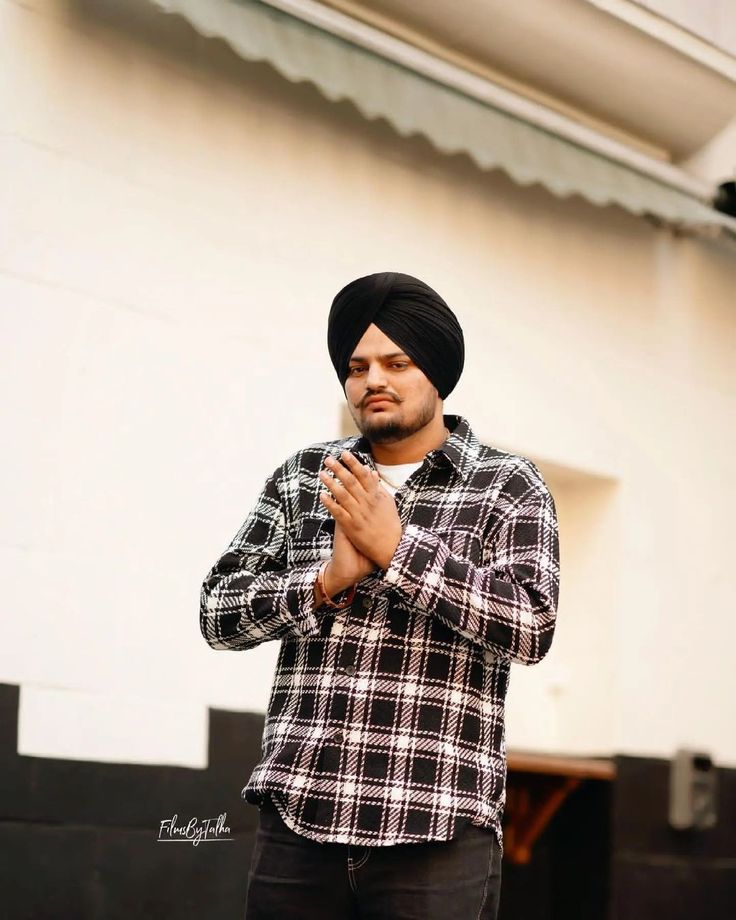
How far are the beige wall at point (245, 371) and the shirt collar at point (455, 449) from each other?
1733 mm

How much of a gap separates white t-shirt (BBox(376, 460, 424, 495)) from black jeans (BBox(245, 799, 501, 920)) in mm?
598

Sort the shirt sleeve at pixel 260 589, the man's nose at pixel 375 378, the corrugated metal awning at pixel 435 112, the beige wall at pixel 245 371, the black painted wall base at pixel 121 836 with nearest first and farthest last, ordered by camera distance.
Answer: the shirt sleeve at pixel 260 589, the man's nose at pixel 375 378, the black painted wall base at pixel 121 836, the beige wall at pixel 245 371, the corrugated metal awning at pixel 435 112

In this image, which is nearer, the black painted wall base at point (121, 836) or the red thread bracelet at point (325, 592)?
the red thread bracelet at point (325, 592)

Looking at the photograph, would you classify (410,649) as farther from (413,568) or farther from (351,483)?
(351,483)

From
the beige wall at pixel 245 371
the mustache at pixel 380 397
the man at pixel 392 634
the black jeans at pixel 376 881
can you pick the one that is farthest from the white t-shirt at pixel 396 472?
the beige wall at pixel 245 371

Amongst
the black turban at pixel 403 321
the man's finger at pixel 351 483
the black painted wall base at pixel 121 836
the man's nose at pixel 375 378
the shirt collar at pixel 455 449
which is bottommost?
the black painted wall base at pixel 121 836

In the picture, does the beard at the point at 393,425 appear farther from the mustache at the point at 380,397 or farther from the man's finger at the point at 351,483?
the man's finger at the point at 351,483

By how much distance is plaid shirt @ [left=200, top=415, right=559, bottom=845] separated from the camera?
2039 mm

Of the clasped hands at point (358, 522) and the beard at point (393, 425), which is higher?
the beard at point (393, 425)

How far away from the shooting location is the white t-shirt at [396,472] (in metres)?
2.32

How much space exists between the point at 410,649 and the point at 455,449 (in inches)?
15.5

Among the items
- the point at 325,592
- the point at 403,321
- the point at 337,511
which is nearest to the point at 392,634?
the point at 325,592

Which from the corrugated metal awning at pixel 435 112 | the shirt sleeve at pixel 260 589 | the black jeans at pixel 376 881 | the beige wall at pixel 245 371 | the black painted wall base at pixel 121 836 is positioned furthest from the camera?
the corrugated metal awning at pixel 435 112

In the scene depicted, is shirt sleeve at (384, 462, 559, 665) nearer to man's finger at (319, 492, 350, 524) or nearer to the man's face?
man's finger at (319, 492, 350, 524)
